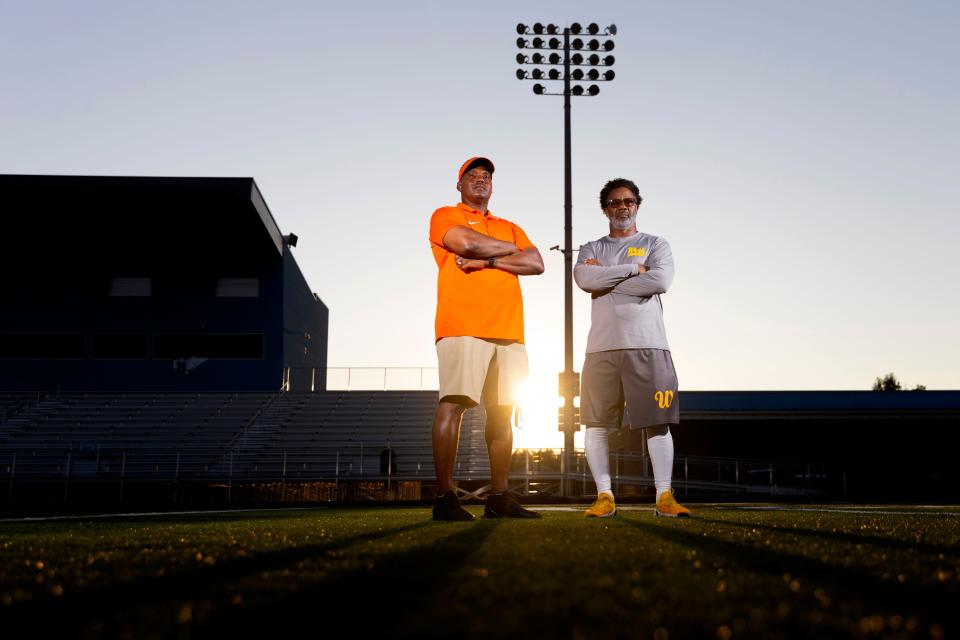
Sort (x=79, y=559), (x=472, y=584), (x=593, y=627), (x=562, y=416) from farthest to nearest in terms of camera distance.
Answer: (x=562, y=416) → (x=79, y=559) → (x=472, y=584) → (x=593, y=627)

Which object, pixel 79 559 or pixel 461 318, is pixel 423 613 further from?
pixel 461 318

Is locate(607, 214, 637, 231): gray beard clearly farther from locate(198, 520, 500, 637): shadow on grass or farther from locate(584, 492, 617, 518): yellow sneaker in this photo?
locate(198, 520, 500, 637): shadow on grass

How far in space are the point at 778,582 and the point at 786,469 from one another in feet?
81.7

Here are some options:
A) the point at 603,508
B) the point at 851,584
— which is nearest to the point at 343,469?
the point at 603,508

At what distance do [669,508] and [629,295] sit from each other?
1.39 m

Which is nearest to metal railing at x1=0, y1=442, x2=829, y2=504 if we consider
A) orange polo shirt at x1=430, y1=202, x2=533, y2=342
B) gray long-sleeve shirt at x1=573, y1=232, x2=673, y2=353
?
gray long-sleeve shirt at x1=573, y1=232, x2=673, y2=353

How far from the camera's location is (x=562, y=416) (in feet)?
57.3

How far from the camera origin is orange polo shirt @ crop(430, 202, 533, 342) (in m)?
5.46

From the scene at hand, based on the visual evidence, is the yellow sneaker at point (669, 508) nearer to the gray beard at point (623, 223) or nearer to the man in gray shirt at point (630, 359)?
the man in gray shirt at point (630, 359)

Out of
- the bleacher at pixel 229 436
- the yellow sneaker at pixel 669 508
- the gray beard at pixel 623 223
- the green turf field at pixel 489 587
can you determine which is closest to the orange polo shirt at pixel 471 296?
the gray beard at pixel 623 223

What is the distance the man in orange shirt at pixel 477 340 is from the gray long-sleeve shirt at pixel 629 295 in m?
0.50

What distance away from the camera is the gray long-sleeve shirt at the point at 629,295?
5.79 metres

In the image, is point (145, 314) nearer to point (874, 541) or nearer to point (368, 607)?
point (874, 541)

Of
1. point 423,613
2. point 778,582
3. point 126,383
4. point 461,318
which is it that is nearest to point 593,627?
point 423,613
